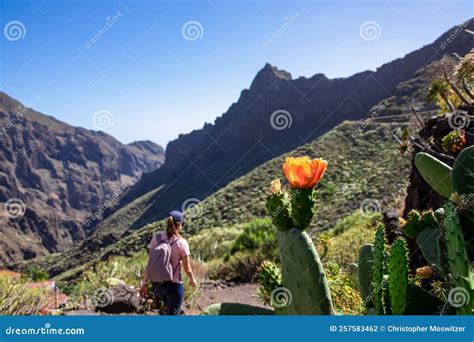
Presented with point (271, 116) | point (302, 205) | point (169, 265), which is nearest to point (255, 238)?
point (169, 265)

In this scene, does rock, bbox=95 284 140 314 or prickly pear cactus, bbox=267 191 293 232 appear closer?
prickly pear cactus, bbox=267 191 293 232

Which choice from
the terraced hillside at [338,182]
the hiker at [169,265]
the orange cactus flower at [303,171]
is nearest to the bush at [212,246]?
the terraced hillside at [338,182]

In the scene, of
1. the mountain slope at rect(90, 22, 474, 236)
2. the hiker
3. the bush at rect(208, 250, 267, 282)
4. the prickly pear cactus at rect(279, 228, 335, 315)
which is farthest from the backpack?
the mountain slope at rect(90, 22, 474, 236)

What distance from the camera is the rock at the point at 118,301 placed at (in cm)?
864

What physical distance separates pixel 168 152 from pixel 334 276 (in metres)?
145

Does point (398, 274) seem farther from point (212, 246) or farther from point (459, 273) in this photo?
point (212, 246)

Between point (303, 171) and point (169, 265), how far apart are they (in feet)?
12.1

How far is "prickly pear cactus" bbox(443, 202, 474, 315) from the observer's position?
6.23 feet

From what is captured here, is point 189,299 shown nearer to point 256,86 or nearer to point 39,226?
point 256,86

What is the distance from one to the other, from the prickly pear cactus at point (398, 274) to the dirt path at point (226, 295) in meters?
7.64

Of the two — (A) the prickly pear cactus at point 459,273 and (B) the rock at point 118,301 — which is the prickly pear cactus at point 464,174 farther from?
(B) the rock at point 118,301

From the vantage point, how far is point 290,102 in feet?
284

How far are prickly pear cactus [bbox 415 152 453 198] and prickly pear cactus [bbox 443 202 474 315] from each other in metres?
0.91

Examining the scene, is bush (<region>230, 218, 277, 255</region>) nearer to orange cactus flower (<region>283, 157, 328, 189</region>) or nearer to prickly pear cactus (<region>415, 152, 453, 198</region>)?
prickly pear cactus (<region>415, 152, 453, 198</region>)
